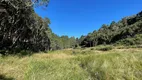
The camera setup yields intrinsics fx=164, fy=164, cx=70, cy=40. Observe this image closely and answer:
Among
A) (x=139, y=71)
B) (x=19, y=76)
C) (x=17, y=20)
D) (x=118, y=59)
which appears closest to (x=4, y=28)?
(x=17, y=20)

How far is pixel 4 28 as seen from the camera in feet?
33.7

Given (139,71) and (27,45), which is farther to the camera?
(27,45)

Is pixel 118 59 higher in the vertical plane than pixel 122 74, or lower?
higher

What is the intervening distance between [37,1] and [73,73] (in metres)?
6.61

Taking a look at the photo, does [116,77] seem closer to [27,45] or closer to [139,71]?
[139,71]

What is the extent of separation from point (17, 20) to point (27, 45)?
5.62 m

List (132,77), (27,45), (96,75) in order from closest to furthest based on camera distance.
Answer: (132,77) → (96,75) → (27,45)

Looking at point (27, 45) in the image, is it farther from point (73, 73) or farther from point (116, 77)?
point (116, 77)

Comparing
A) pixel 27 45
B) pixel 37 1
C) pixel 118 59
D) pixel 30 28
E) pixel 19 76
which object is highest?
pixel 37 1

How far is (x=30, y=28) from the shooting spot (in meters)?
12.6

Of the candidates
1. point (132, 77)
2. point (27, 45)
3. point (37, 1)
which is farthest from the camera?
point (27, 45)

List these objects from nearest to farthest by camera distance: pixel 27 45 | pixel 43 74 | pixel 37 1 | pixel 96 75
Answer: pixel 96 75, pixel 43 74, pixel 37 1, pixel 27 45

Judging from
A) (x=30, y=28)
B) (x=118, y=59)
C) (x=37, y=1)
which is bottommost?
(x=118, y=59)

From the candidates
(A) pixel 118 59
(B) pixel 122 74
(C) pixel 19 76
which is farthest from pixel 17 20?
(B) pixel 122 74
